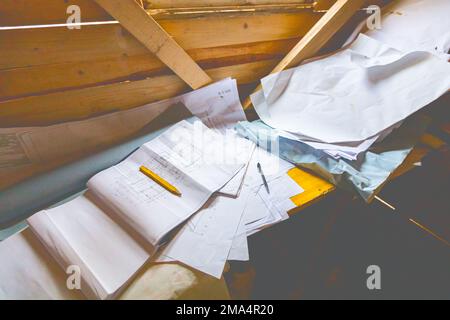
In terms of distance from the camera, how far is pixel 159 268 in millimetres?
578

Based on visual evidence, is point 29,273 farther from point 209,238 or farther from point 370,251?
point 370,251

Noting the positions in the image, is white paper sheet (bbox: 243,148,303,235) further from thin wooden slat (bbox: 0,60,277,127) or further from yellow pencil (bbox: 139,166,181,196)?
thin wooden slat (bbox: 0,60,277,127)

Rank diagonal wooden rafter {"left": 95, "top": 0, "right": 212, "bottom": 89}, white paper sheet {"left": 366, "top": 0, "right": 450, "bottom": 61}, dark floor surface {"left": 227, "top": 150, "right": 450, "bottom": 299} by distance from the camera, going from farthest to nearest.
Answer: dark floor surface {"left": 227, "top": 150, "right": 450, "bottom": 299} < white paper sheet {"left": 366, "top": 0, "right": 450, "bottom": 61} < diagonal wooden rafter {"left": 95, "top": 0, "right": 212, "bottom": 89}

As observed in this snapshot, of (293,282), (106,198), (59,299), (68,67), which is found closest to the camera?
(59,299)

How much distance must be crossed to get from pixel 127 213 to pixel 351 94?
86 centimetres

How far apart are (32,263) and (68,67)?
1.94 ft

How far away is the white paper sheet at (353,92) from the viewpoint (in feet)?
2.68

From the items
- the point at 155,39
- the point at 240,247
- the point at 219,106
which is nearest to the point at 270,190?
the point at 240,247

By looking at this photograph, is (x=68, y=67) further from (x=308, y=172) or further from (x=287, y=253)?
(x=287, y=253)

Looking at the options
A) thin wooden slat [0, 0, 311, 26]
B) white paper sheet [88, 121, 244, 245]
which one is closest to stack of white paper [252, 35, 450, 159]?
white paper sheet [88, 121, 244, 245]

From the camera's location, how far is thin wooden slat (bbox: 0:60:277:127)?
0.79 metres

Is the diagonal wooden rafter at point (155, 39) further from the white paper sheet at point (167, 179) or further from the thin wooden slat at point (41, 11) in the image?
the white paper sheet at point (167, 179)

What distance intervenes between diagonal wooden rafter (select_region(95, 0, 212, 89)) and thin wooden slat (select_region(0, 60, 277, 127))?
6 centimetres
